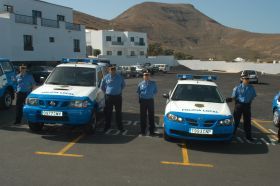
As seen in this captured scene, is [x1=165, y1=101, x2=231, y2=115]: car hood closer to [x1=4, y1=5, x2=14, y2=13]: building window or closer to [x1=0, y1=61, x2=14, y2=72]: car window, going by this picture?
[x1=0, y1=61, x2=14, y2=72]: car window

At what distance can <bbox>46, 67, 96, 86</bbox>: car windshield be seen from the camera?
1021cm

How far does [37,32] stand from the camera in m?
38.1

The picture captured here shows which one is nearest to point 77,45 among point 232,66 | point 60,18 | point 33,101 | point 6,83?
point 60,18

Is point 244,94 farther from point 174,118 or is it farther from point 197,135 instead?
point 174,118

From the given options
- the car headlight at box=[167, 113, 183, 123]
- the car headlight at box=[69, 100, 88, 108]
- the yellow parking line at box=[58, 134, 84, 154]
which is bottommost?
the yellow parking line at box=[58, 134, 84, 154]

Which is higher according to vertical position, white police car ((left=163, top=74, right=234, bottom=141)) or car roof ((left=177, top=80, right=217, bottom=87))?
car roof ((left=177, top=80, right=217, bottom=87))

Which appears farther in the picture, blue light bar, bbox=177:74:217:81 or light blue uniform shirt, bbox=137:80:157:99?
blue light bar, bbox=177:74:217:81

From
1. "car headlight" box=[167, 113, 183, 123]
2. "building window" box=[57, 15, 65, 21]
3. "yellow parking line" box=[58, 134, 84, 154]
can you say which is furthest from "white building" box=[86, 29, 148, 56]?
"car headlight" box=[167, 113, 183, 123]

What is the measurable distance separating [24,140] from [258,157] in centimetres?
551

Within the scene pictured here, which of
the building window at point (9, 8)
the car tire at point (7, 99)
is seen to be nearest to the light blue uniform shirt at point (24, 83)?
the car tire at point (7, 99)

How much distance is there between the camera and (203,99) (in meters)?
9.66

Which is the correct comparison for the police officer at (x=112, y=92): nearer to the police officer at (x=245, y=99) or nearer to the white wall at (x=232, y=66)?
the police officer at (x=245, y=99)

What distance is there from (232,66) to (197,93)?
203 feet

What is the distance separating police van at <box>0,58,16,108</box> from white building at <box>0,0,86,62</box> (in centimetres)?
2066
